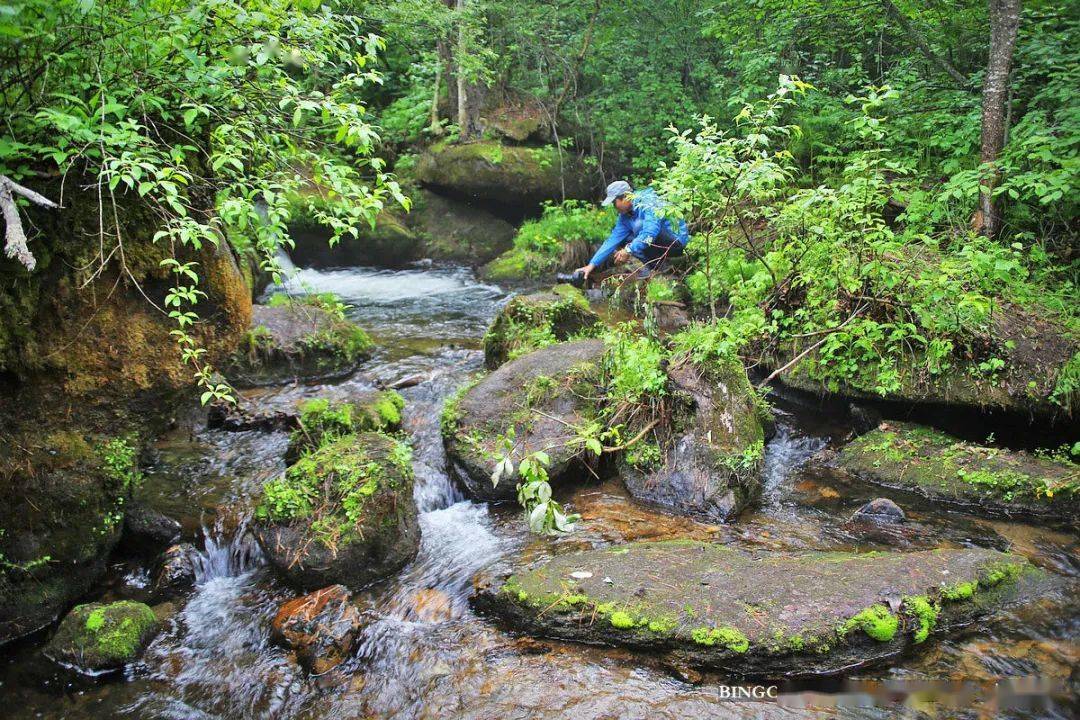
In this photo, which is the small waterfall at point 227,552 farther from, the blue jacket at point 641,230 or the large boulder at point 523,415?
the blue jacket at point 641,230

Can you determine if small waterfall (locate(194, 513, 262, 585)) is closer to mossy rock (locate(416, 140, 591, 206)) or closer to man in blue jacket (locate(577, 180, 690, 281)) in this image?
man in blue jacket (locate(577, 180, 690, 281))

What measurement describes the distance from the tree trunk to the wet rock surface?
869cm

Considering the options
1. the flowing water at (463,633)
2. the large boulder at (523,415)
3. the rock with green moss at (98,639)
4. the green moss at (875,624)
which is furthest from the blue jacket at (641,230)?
the rock with green moss at (98,639)

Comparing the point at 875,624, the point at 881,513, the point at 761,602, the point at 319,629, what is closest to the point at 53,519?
the point at 319,629

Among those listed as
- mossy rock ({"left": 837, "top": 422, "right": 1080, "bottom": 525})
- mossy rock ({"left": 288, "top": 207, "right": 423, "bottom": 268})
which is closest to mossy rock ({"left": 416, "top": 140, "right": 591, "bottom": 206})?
mossy rock ({"left": 288, "top": 207, "right": 423, "bottom": 268})

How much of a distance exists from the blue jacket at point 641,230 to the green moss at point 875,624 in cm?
456

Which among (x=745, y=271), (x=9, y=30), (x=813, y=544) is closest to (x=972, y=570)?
(x=813, y=544)

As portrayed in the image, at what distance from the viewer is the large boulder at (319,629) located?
4.23 metres

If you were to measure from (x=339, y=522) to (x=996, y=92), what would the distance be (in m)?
8.30

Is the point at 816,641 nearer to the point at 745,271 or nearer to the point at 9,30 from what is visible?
the point at 9,30

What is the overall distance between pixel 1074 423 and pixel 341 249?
14.2 meters

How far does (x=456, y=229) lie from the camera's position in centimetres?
1619

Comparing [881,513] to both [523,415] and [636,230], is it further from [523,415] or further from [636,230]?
[636,230]

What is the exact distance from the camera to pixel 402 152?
57.1 feet
